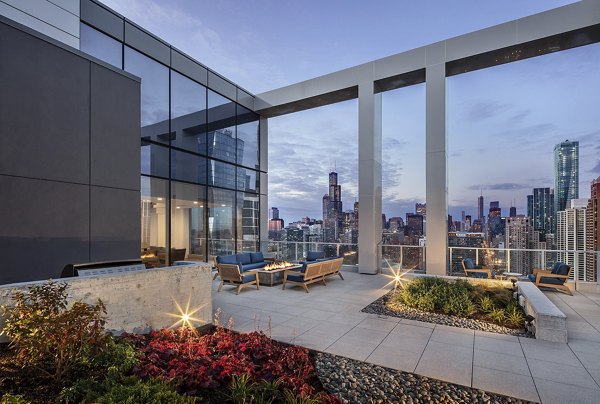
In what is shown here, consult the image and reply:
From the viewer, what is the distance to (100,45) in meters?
7.66

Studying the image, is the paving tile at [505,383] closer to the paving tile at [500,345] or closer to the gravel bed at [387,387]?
the gravel bed at [387,387]

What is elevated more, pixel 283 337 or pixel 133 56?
pixel 133 56

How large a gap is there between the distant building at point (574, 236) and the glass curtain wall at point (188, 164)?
10.1 metres

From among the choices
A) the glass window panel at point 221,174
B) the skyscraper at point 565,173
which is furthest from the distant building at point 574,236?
the glass window panel at point 221,174

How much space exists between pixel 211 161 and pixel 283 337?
7722 mm

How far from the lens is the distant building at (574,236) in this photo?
791 centimetres

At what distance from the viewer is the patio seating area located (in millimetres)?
3203

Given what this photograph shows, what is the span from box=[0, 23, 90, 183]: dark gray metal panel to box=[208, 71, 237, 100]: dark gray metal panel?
19.3ft

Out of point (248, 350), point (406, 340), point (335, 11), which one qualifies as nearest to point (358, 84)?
point (335, 11)

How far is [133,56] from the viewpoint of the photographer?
845cm

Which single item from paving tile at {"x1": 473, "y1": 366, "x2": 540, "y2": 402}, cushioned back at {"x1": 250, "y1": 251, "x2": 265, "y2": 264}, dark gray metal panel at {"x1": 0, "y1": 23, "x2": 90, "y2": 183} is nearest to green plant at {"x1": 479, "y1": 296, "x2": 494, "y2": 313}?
paving tile at {"x1": 473, "y1": 366, "x2": 540, "y2": 402}

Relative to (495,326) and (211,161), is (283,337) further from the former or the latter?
(211,161)

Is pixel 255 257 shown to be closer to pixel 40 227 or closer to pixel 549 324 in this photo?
pixel 40 227

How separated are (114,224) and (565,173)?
14.2 m
